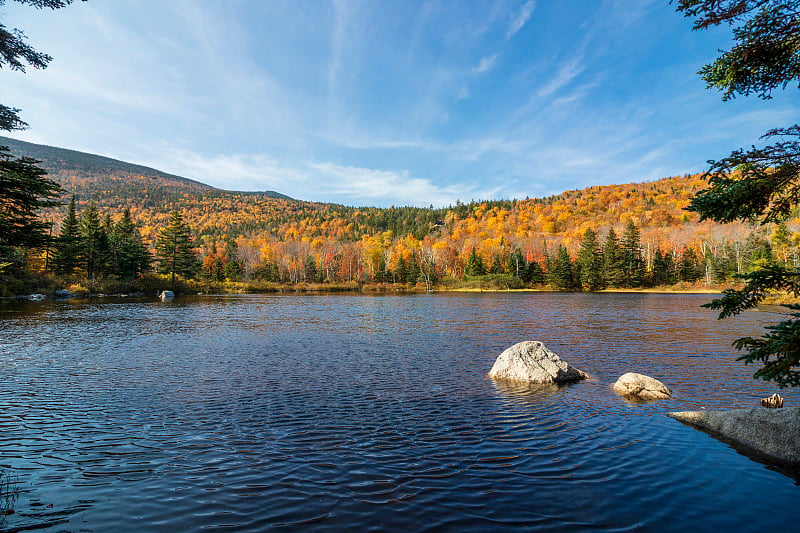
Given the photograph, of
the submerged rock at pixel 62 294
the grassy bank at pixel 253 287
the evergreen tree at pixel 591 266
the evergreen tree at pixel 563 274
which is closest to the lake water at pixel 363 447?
the submerged rock at pixel 62 294

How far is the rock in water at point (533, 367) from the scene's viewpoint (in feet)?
47.3

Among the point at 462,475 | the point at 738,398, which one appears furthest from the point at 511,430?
the point at 738,398

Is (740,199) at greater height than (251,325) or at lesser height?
greater

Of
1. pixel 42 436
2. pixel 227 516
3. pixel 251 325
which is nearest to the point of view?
pixel 227 516

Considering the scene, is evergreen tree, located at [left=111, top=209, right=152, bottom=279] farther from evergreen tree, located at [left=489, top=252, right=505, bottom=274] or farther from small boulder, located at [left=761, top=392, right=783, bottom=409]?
small boulder, located at [left=761, top=392, right=783, bottom=409]

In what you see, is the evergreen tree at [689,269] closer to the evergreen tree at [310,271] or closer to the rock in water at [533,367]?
the evergreen tree at [310,271]

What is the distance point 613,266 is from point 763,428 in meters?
99.3

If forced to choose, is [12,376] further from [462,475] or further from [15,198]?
[462,475]

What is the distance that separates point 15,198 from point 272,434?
11.5m

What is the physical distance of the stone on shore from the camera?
322 inches

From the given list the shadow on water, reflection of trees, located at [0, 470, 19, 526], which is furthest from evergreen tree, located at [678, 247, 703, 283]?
reflection of trees, located at [0, 470, 19, 526]

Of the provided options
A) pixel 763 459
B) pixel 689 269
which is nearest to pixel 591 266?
pixel 689 269

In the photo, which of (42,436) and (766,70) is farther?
(42,436)

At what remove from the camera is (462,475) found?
289 inches
